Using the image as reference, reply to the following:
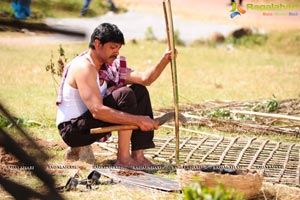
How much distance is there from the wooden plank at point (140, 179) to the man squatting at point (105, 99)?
29 centimetres

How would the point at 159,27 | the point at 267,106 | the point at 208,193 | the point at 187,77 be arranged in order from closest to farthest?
1. the point at 208,193
2. the point at 267,106
3. the point at 187,77
4. the point at 159,27

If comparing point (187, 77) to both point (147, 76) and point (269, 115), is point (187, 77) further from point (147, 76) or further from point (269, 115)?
point (147, 76)

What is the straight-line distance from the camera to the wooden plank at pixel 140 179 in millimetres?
4590

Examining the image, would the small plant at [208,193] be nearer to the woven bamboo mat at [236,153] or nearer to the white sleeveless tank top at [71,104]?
the woven bamboo mat at [236,153]

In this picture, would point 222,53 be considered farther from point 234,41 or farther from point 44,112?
point 44,112

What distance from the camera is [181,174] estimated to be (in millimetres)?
4312

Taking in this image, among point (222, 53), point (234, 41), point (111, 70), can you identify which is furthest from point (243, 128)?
point (234, 41)

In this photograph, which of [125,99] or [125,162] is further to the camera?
[125,162]

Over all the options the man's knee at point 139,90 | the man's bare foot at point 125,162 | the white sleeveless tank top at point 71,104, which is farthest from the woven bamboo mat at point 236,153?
the white sleeveless tank top at point 71,104

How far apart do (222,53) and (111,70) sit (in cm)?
724

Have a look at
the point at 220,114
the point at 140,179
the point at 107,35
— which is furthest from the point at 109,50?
the point at 220,114

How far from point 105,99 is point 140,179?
69 centimetres

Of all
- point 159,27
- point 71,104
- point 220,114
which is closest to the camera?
point 71,104

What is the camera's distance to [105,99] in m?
5.19
